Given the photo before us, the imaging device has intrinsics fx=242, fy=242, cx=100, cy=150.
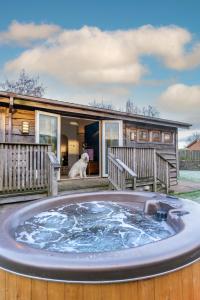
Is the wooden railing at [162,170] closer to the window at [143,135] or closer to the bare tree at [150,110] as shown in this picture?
the window at [143,135]

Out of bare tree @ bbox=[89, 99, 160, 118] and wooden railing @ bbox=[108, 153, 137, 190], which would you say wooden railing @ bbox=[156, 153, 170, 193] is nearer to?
wooden railing @ bbox=[108, 153, 137, 190]

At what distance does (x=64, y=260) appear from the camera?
1.46 m

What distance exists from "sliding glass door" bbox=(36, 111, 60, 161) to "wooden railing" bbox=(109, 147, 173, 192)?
5.91ft

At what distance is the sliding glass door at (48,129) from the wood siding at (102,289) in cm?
539

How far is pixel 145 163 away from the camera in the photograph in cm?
698

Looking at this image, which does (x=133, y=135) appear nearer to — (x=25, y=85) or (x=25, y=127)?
(x=25, y=127)

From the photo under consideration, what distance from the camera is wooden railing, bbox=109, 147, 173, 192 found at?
21.3 feet

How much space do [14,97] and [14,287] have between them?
16.8ft

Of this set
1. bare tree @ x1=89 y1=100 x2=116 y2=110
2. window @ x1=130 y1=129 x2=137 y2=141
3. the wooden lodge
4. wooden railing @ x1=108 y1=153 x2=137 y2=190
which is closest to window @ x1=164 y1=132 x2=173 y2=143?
the wooden lodge

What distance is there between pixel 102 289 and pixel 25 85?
67.5ft

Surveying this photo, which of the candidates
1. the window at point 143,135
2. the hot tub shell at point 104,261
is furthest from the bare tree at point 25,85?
the hot tub shell at point 104,261

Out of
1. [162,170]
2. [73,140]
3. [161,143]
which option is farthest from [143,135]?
[73,140]

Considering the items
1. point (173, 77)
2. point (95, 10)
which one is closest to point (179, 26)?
point (95, 10)

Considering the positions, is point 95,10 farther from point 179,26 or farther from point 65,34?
point 179,26
